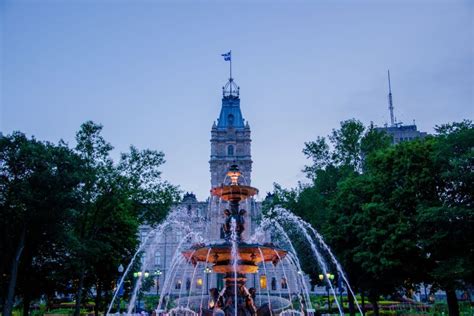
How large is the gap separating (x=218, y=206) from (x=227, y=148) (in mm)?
10383

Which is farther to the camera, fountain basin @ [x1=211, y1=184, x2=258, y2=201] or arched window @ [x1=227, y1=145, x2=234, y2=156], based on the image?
arched window @ [x1=227, y1=145, x2=234, y2=156]

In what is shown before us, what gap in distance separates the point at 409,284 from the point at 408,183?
278 inches

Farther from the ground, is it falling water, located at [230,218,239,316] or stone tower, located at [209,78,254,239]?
stone tower, located at [209,78,254,239]

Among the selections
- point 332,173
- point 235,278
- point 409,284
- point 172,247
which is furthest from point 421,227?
point 172,247

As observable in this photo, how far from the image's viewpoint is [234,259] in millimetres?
17125

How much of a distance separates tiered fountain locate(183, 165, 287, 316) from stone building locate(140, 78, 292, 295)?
5812 centimetres

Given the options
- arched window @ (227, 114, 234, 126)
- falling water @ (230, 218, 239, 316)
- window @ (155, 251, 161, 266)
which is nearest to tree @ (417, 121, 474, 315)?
falling water @ (230, 218, 239, 316)

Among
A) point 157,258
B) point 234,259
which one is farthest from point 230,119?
point 234,259

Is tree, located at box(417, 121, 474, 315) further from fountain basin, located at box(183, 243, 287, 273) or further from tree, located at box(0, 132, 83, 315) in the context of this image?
tree, located at box(0, 132, 83, 315)

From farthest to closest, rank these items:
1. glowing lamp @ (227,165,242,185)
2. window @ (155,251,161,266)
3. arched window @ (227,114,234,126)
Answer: arched window @ (227,114,234,126) → window @ (155,251,161,266) → glowing lamp @ (227,165,242,185)

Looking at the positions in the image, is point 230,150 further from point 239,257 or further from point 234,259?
point 234,259

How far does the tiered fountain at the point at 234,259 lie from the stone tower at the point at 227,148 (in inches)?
2312

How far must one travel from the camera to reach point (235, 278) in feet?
56.6

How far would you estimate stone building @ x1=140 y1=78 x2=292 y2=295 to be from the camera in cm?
7850
